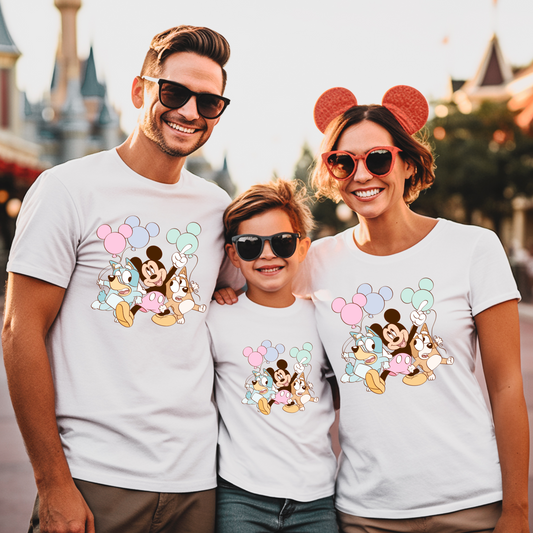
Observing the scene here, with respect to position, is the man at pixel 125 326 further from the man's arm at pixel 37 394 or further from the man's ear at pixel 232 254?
the man's ear at pixel 232 254

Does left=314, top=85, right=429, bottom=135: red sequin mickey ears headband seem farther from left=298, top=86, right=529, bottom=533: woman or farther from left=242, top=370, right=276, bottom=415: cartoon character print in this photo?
left=242, top=370, right=276, bottom=415: cartoon character print

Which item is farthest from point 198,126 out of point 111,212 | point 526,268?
point 526,268

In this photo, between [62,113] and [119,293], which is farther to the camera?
[62,113]

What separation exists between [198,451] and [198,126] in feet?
4.26

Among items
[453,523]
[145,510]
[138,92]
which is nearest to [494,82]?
[138,92]

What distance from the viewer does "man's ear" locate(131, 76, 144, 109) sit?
2.62 m

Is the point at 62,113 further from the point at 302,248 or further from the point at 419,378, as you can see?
the point at 419,378

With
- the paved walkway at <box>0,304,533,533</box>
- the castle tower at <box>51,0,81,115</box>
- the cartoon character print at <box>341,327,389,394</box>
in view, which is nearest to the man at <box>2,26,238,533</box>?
the cartoon character print at <box>341,327,389,394</box>

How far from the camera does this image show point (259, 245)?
8.73ft

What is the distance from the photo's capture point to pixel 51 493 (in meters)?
2.14

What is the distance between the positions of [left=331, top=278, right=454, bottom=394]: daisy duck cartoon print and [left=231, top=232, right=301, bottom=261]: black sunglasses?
0.40m

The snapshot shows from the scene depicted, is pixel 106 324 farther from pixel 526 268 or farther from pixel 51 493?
pixel 526 268

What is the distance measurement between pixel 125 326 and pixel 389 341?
101 centimetres

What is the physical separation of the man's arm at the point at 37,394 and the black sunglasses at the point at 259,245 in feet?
2.66
